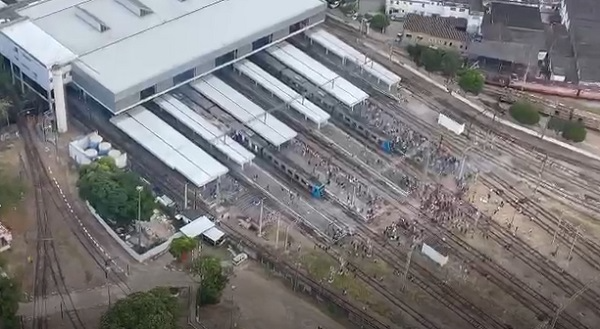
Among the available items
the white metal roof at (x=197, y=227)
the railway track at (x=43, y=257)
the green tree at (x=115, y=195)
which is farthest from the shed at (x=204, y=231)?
the railway track at (x=43, y=257)

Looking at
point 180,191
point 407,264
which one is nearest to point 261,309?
point 407,264

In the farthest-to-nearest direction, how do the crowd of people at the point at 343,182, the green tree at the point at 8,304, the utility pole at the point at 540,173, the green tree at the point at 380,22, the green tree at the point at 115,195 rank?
the green tree at the point at 380,22 < the utility pole at the point at 540,173 < the crowd of people at the point at 343,182 < the green tree at the point at 115,195 < the green tree at the point at 8,304

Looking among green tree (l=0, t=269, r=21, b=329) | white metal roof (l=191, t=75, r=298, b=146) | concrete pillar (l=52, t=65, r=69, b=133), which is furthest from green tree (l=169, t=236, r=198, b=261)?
concrete pillar (l=52, t=65, r=69, b=133)

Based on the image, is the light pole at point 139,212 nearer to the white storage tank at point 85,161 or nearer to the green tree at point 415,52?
the white storage tank at point 85,161

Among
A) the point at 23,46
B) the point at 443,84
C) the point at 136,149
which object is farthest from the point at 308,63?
the point at 23,46

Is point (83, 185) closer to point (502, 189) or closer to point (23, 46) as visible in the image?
point (23, 46)

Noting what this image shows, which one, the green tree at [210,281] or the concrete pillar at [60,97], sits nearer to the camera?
the green tree at [210,281]

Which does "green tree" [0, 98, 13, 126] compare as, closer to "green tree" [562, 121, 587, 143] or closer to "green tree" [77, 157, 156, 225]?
"green tree" [77, 157, 156, 225]
